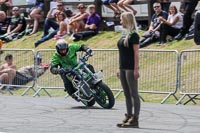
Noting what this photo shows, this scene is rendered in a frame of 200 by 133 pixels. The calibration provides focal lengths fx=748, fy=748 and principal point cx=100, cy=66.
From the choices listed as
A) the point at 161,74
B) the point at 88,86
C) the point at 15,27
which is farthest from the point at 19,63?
the point at 88,86

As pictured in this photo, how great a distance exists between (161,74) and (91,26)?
7252mm

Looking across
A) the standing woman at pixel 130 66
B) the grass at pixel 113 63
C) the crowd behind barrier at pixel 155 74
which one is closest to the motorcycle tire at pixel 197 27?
the standing woman at pixel 130 66

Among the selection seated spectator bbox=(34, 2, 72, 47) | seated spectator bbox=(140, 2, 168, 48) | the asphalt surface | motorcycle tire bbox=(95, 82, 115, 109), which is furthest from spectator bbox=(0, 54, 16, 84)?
motorcycle tire bbox=(95, 82, 115, 109)

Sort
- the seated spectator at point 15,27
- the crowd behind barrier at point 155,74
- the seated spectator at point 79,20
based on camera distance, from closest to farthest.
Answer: the crowd behind barrier at point 155,74 → the seated spectator at point 79,20 → the seated spectator at point 15,27

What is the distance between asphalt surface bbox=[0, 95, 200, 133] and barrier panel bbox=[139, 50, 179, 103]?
2.97 feet

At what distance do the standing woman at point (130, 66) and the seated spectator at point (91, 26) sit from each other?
1238 cm

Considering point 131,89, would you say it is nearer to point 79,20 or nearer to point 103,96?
point 103,96

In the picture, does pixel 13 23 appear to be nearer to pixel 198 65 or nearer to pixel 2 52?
pixel 2 52

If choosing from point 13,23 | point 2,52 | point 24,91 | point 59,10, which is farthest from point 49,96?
point 13,23

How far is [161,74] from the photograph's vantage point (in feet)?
62.4

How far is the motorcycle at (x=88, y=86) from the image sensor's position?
1628 centimetres

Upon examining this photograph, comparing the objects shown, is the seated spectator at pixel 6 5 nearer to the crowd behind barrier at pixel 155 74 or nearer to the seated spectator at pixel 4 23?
the seated spectator at pixel 4 23

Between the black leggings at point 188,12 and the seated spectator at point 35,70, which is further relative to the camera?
the black leggings at point 188,12

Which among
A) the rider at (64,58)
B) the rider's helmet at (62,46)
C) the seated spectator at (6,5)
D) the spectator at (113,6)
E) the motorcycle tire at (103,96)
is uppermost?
the rider's helmet at (62,46)
